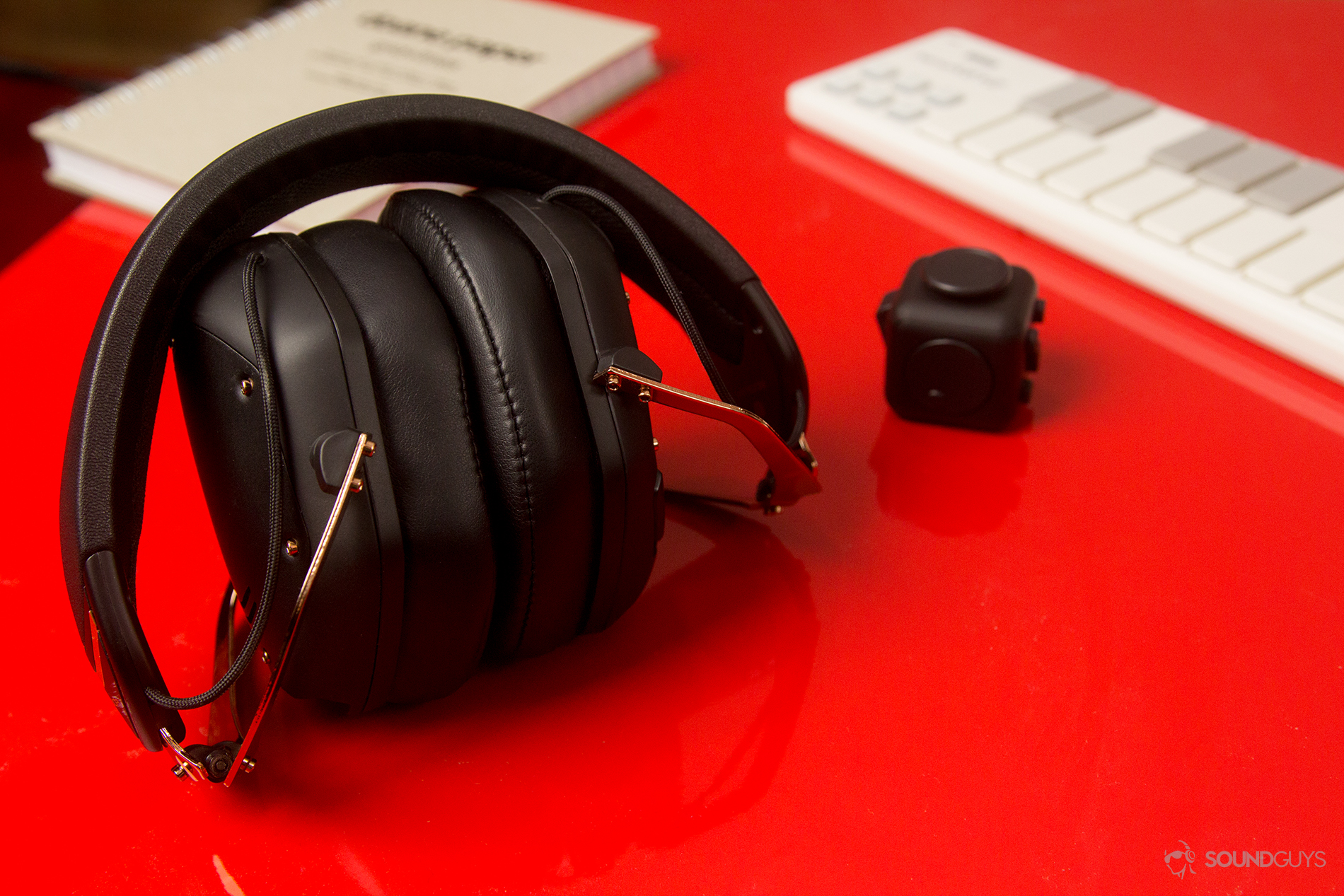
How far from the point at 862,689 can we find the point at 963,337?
200mm

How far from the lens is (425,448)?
40cm

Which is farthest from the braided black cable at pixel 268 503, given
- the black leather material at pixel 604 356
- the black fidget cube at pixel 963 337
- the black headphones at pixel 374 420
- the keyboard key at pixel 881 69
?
the keyboard key at pixel 881 69

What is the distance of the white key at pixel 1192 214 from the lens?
70 centimetres

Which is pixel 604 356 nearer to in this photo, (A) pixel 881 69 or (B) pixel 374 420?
(B) pixel 374 420

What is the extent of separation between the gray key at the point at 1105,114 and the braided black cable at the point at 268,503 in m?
0.63

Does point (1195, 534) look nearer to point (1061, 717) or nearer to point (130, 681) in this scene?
point (1061, 717)

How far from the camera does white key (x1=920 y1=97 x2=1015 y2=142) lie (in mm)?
819

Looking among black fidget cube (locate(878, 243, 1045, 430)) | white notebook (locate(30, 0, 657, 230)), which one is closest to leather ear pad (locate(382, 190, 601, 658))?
black fidget cube (locate(878, 243, 1045, 430))

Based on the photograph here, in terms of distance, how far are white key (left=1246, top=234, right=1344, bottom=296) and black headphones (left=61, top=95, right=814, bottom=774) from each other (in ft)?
1.30

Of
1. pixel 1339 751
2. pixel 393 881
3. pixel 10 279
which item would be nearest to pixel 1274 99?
pixel 1339 751

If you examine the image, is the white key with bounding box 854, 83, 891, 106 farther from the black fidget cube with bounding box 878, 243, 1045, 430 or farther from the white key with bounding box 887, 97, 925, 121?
the black fidget cube with bounding box 878, 243, 1045, 430

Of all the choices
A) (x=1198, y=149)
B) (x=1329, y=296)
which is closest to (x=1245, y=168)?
(x=1198, y=149)

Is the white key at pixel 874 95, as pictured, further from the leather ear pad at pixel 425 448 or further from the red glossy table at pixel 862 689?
the leather ear pad at pixel 425 448

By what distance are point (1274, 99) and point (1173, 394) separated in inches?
16.8
